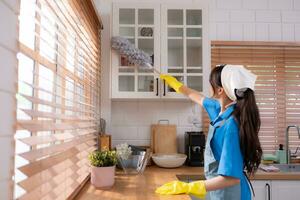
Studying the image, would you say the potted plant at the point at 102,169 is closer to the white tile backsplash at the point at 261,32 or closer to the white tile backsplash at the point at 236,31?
the white tile backsplash at the point at 236,31

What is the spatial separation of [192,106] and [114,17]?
107 cm

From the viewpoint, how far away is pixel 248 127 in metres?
1.29

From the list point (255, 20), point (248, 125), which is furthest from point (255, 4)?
point (248, 125)

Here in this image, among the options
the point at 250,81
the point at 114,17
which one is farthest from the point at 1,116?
the point at 114,17

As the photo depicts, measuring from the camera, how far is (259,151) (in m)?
1.35

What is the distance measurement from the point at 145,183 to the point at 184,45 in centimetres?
120

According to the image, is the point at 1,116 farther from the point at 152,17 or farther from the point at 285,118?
the point at 285,118

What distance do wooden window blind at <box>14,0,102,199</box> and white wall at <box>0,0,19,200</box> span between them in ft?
0.17

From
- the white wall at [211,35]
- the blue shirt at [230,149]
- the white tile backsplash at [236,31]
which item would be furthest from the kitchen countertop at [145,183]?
the white tile backsplash at [236,31]

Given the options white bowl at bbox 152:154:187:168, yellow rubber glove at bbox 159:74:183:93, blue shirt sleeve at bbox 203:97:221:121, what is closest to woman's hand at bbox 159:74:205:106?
yellow rubber glove at bbox 159:74:183:93

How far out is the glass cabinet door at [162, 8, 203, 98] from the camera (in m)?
2.31

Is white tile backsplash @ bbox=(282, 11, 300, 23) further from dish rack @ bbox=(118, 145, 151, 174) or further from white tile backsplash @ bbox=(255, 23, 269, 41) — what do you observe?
dish rack @ bbox=(118, 145, 151, 174)

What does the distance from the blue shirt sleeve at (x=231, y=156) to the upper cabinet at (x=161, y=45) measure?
1029mm

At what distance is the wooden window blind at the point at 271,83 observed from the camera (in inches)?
104
